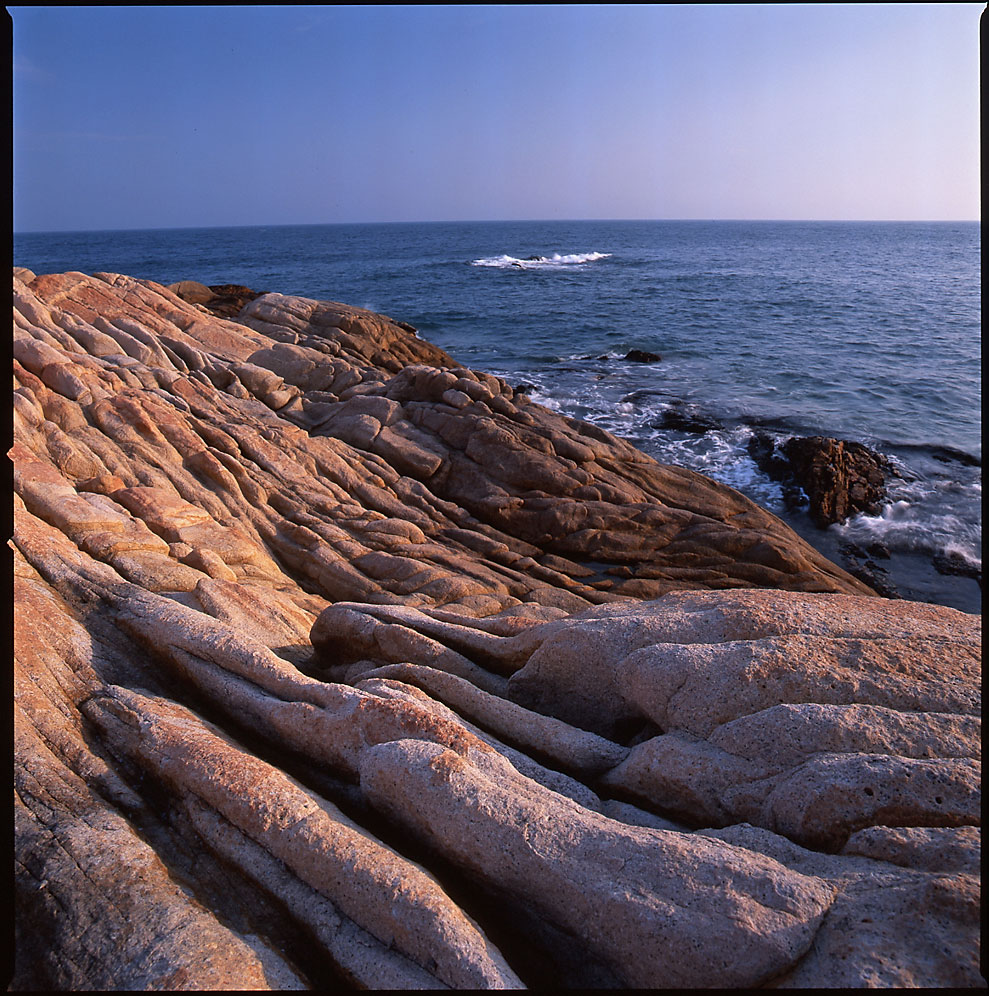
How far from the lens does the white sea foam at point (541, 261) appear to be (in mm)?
80250

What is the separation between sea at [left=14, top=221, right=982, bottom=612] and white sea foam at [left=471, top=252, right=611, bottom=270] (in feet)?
3.31

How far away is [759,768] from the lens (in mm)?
4227

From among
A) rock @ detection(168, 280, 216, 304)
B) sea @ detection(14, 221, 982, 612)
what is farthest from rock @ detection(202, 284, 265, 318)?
sea @ detection(14, 221, 982, 612)

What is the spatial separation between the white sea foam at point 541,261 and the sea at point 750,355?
1008 millimetres

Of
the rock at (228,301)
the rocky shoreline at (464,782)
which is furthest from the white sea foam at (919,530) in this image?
the rock at (228,301)

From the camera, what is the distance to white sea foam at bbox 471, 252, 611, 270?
263ft

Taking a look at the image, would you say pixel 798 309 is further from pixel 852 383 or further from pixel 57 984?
pixel 57 984

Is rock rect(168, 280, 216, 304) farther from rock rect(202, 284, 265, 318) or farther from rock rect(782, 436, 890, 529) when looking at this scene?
rock rect(782, 436, 890, 529)

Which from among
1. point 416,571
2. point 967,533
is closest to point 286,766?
point 416,571

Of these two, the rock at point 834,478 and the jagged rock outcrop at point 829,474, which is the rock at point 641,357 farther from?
the rock at point 834,478

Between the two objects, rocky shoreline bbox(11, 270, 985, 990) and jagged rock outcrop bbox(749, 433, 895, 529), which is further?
jagged rock outcrop bbox(749, 433, 895, 529)

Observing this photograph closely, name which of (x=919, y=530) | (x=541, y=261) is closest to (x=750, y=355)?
(x=919, y=530)

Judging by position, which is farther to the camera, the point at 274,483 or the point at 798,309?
the point at 798,309

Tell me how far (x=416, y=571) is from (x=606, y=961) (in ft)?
25.5
